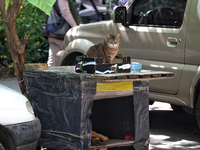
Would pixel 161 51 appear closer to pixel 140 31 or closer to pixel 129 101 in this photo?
pixel 140 31

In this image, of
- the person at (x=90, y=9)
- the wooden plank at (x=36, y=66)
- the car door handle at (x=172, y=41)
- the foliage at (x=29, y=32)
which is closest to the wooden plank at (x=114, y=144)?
the wooden plank at (x=36, y=66)

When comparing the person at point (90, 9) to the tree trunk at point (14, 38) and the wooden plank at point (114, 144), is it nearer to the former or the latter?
the tree trunk at point (14, 38)

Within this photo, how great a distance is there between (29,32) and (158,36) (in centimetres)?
491

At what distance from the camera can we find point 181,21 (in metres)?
4.26

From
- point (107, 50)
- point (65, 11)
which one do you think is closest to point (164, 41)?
point (107, 50)

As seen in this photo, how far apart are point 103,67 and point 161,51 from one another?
68.8 inches

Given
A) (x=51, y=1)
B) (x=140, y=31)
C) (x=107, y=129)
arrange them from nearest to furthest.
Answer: (x=51, y=1) → (x=107, y=129) → (x=140, y=31)

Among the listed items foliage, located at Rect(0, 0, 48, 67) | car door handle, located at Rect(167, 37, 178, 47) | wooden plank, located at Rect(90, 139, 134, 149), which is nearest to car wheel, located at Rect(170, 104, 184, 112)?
car door handle, located at Rect(167, 37, 178, 47)

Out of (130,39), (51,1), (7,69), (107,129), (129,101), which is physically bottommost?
(7,69)

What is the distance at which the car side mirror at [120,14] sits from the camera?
463cm

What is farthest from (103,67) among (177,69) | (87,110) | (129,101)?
(177,69)

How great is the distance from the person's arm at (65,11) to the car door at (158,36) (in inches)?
37.7

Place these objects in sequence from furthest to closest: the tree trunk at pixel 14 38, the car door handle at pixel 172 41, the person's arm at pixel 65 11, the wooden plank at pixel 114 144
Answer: the person's arm at pixel 65 11 → the car door handle at pixel 172 41 → the tree trunk at pixel 14 38 → the wooden plank at pixel 114 144

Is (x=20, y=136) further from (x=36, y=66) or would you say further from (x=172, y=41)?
(x=172, y=41)
